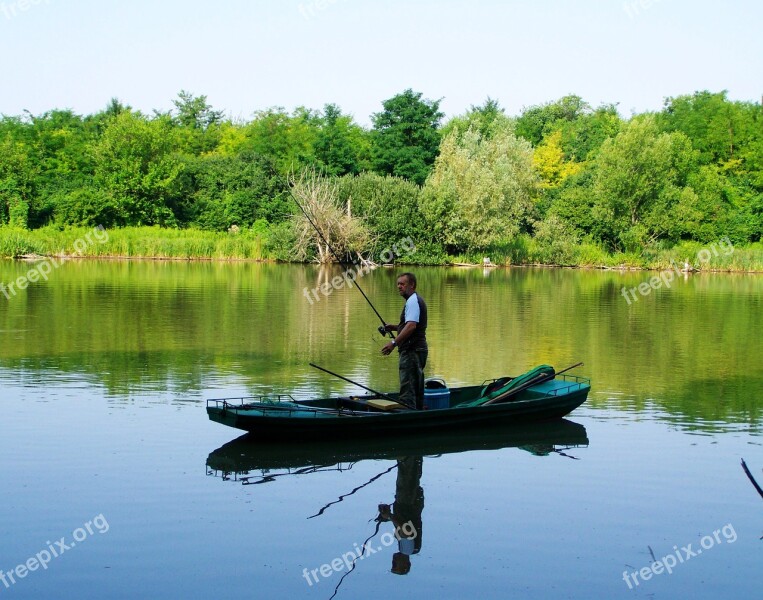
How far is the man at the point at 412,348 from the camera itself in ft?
39.5

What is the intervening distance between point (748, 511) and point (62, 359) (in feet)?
42.9

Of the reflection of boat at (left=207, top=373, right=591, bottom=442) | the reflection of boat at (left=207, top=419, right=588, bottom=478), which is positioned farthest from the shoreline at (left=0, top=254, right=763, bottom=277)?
the reflection of boat at (left=207, top=419, right=588, bottom=478)

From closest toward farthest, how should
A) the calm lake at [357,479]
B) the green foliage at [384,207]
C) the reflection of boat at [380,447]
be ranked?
the calm lake at [357,479], the reflection of boat at [380,447], the green foliage at [384,207]

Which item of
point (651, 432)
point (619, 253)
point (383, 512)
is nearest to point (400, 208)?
point (619, 253)

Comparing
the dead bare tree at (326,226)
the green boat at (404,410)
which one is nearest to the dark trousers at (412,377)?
the green boat at (404,410)

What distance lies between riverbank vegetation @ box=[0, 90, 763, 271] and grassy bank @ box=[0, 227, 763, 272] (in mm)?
104

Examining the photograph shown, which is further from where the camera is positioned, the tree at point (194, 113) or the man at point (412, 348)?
the tree at point (194, 113)

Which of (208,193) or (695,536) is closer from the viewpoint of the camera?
(695,536)

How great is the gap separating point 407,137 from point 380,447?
59610mm

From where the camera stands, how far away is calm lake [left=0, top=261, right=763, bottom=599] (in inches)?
301

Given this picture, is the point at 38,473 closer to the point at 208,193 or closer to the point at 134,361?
the point at 134,361

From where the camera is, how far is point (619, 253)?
6141 centimetres

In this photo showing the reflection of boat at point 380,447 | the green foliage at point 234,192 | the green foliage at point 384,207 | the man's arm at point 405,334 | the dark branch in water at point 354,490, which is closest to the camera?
the dark branch in water at point 354,490

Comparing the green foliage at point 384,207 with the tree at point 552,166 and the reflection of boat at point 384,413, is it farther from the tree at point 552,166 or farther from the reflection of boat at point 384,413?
the reflection of boat at point 384,413
